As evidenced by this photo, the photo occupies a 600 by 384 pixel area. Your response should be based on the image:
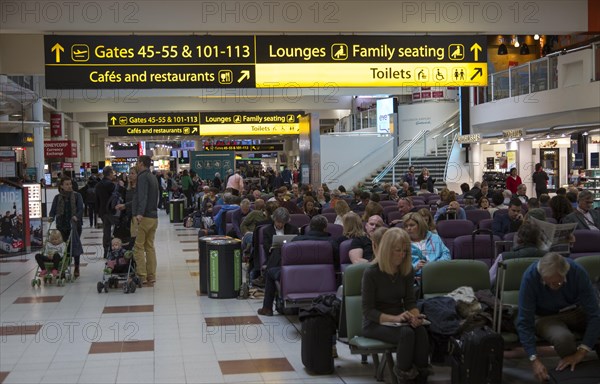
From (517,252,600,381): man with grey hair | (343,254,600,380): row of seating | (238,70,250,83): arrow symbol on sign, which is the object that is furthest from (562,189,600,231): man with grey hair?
(238,70,250,83): arrow symbol on sign

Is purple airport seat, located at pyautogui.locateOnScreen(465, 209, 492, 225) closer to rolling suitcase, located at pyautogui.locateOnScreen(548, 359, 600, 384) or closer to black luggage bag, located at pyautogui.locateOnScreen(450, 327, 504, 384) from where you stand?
black luggage bag, located at pyautogui.locateOnScreen(450, 327, 504, 384)

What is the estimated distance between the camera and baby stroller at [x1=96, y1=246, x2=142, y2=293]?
473 inches

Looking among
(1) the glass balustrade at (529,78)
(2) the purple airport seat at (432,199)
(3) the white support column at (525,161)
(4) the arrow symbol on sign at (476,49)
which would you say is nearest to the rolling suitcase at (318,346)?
(4) the arrow symbol on sign at (476,49)

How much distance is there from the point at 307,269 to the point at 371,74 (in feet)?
15.6

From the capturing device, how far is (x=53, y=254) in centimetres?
1289

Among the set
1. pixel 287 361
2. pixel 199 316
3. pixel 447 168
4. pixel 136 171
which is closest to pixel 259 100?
pixel 447 168

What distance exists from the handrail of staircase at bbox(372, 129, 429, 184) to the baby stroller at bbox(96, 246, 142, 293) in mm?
19626

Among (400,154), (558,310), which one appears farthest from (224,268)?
(400,154)

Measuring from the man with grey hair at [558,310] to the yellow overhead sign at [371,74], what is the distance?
6790 millimetres

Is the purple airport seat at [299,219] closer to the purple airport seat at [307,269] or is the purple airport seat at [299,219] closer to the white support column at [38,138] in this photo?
the purple airport seat at [307,269]

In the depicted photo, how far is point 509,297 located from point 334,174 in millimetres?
25681

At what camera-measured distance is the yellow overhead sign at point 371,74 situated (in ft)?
41.3

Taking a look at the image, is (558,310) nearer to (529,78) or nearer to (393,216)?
(393,216)

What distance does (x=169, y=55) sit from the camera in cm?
1227
